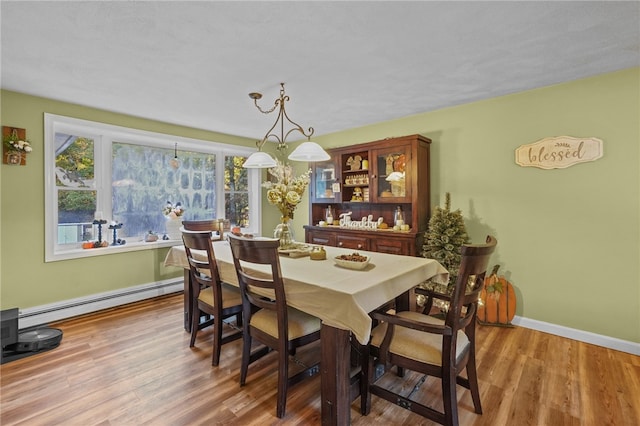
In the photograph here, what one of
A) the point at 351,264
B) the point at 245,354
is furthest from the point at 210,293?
the point at 351,264

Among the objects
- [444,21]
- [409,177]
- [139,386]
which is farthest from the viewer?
[409,177]

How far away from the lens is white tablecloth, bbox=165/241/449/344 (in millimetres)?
1475

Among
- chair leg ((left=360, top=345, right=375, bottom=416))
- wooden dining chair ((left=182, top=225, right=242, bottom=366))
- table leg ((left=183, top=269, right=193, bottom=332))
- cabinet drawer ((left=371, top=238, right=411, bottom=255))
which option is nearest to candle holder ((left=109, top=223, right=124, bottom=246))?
table leg ((left=183, top=269, right=193, bottom=332))

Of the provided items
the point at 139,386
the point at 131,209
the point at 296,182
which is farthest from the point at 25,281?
the point at 296,182

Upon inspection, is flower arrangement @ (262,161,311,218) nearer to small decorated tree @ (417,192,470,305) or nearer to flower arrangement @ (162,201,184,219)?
small decorated tree @ (417,192,470,305)

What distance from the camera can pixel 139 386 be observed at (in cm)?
201

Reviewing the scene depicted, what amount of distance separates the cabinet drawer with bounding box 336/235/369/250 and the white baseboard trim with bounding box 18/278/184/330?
7.43ft

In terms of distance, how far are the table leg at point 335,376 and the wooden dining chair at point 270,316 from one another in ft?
0.84

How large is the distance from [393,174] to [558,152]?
1.58 m

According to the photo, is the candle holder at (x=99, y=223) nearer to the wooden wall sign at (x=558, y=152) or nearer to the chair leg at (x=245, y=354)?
the chair leg at (x=245, y=354)

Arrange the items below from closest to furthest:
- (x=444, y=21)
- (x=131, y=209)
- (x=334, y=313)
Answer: (x=334, y=313) → (x=444, y=21) → (x=131, y=209)

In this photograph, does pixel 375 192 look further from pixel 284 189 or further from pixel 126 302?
pixel 126 302

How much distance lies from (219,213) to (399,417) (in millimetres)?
3757

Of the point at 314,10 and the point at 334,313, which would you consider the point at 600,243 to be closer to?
the point at 334,313
